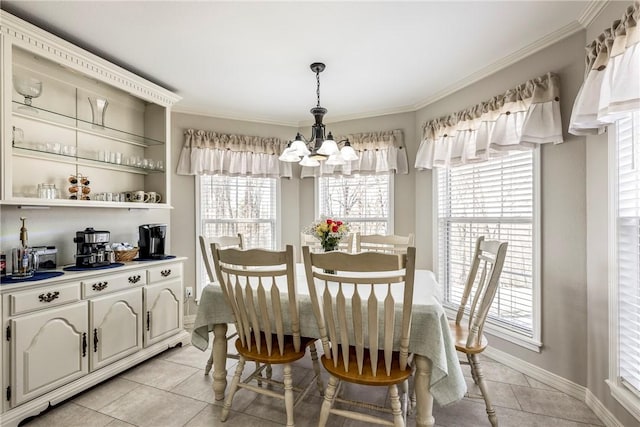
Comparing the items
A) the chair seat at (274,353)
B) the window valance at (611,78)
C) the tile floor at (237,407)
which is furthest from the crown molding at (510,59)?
the chair seat at (274,353)

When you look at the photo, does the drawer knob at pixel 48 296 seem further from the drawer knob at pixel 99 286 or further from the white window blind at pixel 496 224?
the white window blind at pixel 496 224

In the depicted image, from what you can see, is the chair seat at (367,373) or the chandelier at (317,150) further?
the chandelier at (317,150)

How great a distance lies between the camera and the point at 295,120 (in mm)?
4121

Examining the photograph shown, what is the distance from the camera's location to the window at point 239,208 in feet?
12.3

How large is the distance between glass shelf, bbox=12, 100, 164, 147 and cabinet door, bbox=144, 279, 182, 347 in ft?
4.65

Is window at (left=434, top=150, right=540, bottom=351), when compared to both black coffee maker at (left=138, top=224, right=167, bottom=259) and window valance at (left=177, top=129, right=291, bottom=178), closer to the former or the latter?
window valance at (left=177, top=129, right=291, bottom=178)

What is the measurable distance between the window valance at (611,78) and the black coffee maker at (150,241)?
335cm

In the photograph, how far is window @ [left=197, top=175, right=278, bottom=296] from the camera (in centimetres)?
376

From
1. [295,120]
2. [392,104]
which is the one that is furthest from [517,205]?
[295,120]

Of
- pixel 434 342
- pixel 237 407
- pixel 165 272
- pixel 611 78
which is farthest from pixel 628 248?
pixel 165 272

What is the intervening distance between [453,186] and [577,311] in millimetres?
1487

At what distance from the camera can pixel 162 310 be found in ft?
9.05

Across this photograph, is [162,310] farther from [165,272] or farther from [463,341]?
[463,341]

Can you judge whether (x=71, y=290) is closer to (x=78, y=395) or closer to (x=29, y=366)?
(x=29, y=366)
